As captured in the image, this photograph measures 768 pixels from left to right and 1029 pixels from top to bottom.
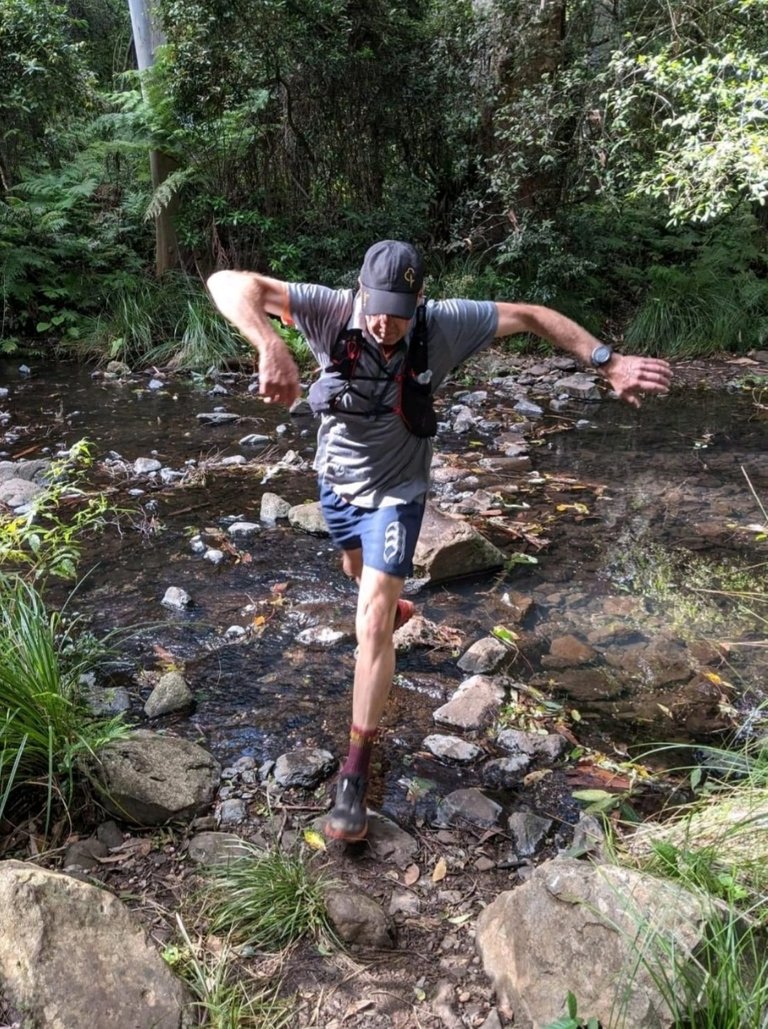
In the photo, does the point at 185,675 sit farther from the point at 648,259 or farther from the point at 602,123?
the point at 648,259

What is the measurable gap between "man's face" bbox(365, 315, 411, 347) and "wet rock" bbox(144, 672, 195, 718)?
1.79m

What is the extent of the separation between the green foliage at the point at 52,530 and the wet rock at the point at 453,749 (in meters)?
1.86

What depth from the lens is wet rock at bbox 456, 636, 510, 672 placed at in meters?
3.86

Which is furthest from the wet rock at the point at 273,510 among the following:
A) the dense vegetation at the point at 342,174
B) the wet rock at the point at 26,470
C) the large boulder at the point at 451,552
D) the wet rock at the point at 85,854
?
the dense vegetation at the point at 342,174

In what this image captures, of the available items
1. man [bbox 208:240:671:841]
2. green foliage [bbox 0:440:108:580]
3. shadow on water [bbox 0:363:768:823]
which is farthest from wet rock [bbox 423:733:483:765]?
green foliage [bbox 0:440:108:580]

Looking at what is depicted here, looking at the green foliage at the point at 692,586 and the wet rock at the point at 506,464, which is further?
the wet rock at the point at 506,464

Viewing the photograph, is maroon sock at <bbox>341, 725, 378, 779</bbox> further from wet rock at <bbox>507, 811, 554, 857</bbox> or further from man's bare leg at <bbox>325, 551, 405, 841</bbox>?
wet rock at <bbox>507, 811, 554, 857</bbox>

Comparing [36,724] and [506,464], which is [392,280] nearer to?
[36,724]

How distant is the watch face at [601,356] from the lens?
3.00 m

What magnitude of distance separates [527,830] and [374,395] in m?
1.73

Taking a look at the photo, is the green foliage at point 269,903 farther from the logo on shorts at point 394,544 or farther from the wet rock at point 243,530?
the wet rock at point 243,530

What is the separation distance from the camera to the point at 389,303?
2.75m

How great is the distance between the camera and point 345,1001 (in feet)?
6.98

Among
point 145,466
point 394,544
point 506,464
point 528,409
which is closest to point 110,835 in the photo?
point 394,544
